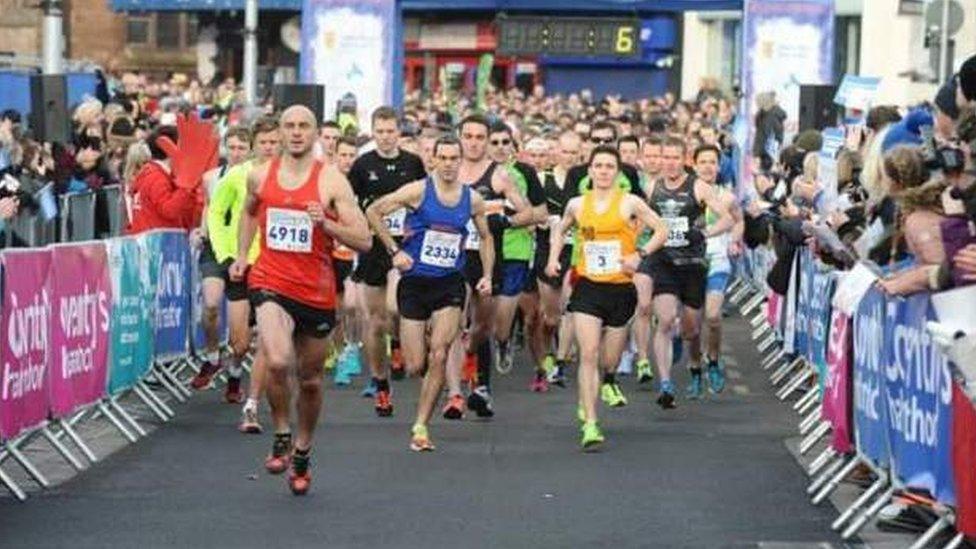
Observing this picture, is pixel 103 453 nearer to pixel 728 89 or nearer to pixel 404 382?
pixel 404 382

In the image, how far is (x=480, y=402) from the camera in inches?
747

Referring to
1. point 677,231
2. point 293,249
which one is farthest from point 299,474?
point 677,231

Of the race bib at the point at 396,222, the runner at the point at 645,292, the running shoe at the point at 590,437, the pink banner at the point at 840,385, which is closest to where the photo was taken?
the pink banner at the point at 840,385

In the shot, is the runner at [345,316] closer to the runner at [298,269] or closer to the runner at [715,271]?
the runner at [715,271]

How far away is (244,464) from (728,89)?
4593 cm

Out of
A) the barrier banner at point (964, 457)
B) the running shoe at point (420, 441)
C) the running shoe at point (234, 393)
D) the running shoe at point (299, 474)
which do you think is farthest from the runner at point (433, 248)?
the barrier banner at point (964, 457)

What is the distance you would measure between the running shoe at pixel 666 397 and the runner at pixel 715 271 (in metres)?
1.00

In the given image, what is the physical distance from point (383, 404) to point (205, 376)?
2116 mm

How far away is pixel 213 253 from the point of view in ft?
65.0

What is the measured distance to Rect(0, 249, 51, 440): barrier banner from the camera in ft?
45.3

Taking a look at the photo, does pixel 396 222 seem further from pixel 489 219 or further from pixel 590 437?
pixel 590 437

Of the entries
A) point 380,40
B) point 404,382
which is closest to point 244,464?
point 404,382

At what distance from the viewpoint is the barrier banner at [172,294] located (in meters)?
19.4

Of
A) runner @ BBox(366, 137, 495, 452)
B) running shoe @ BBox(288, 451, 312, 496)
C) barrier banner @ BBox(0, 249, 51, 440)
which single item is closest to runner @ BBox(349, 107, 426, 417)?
runner @ BBox(366, 137, 495, 452)
